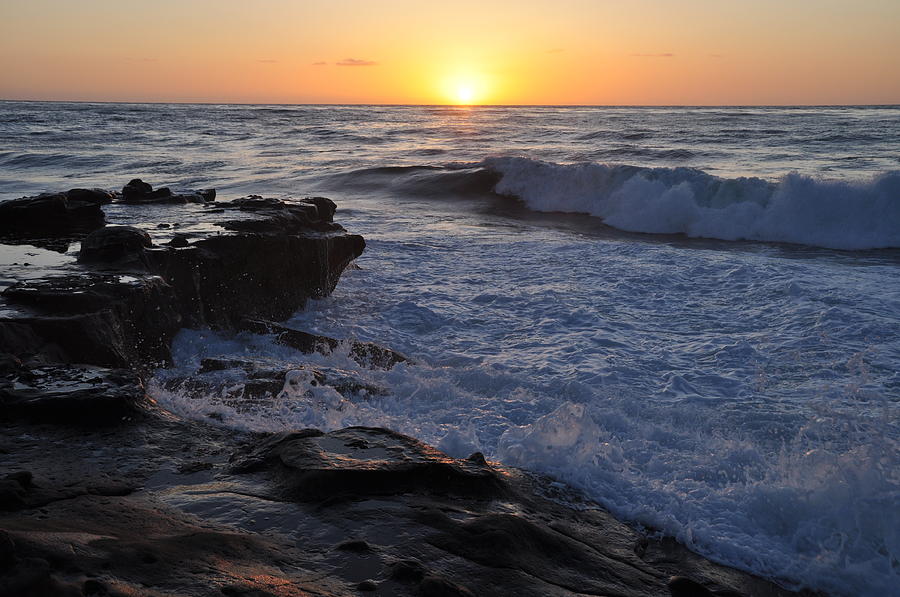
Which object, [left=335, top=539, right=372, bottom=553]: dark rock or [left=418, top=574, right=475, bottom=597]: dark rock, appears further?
[left=335, top=539, right=372, bottom=553]: dark rock

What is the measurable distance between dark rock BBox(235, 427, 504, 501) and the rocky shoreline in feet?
0.03

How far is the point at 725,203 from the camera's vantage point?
52.5 feet

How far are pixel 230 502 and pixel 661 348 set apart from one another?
465 centimetres

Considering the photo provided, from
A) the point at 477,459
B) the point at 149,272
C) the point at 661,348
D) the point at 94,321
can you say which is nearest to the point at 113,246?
the point at 149,272

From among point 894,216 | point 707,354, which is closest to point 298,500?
point 707,354

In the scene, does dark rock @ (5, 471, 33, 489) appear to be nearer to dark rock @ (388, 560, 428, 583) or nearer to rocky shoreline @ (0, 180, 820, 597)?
rocky shoreline @ (0, 180, 820, 597)

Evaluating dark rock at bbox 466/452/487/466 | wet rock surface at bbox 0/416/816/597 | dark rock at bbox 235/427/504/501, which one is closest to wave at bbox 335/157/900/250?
dark rock at bbox 466/452/487/466

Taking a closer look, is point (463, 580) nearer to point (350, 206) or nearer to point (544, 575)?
point (544, 575)

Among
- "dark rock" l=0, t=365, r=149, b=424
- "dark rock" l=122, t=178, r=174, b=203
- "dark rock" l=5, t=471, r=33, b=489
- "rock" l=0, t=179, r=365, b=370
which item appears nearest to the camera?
"dark rock" l=5, t=471, r=33, b=489

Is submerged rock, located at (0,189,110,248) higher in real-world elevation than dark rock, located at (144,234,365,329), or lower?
higher

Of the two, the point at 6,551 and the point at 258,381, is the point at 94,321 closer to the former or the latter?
the point at 258,381

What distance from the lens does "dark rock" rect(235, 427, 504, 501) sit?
314cm

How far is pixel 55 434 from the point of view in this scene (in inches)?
134

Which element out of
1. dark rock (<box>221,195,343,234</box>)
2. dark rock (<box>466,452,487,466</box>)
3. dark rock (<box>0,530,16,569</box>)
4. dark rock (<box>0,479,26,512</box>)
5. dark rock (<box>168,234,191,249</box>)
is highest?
dark rock (<box>221,195,343,234</box>)
